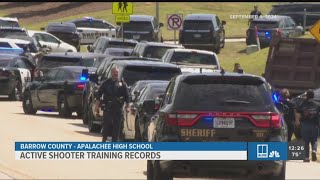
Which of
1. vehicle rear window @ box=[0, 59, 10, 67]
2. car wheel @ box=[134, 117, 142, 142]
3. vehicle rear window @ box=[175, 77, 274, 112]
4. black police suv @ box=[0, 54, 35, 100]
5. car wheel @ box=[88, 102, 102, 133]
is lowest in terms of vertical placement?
black police suv @ box=[0, 54, 35, 100]

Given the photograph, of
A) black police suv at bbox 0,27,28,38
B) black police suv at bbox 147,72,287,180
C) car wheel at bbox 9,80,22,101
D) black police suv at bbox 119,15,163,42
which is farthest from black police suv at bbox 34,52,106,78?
black police suv at bbox 147,72,287,180

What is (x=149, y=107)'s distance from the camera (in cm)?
1791

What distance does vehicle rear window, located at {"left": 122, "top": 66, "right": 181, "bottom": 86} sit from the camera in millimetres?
26266

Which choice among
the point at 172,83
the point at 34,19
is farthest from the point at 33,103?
the point at 34,19

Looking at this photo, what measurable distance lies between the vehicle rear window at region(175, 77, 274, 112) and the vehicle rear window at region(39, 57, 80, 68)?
21.1 metres

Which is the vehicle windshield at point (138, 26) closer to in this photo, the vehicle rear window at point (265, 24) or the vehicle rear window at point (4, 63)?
the vehicle rear window at point (265, 24)

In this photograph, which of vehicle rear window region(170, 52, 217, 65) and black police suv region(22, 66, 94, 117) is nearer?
black police suv region(22, 66, 94, 117)

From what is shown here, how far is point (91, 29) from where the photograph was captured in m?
61.2

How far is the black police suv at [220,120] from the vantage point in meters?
15.0

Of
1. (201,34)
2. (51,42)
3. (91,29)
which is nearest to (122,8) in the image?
(51,42)

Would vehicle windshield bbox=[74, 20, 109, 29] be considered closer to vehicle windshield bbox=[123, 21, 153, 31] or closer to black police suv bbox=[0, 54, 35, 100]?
vehicle windshield bbox=[123, 21, 153, 31]

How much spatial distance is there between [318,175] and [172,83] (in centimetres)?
467

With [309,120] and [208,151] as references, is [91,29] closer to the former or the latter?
[309,120]

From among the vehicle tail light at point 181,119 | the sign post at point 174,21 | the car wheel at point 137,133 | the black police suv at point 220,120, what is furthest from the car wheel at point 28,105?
the vehicle tail light at point 181,119
